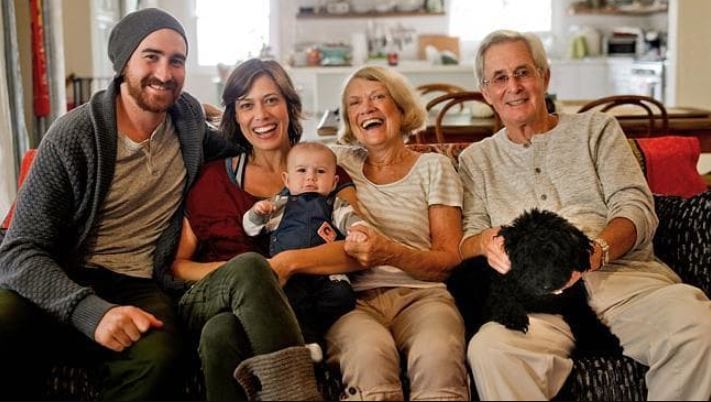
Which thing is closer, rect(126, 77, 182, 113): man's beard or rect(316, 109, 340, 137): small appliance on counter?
rect(126, 77, 182, 113): man's beard

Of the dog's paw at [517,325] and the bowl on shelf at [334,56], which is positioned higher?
the bowl on shelf at [334,56]

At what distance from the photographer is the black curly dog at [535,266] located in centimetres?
192

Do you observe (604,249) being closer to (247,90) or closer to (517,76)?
(517,76)

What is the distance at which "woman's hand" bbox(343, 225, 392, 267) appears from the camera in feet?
7.04

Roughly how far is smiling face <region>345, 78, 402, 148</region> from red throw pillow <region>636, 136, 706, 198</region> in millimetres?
831

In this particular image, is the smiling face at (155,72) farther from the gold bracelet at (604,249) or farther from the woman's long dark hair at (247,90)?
the gold bracelet at (604,249)

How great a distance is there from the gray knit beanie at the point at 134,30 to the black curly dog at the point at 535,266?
1.05m

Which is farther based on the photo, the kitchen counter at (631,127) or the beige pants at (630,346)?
the kitchen counter at (631,127)

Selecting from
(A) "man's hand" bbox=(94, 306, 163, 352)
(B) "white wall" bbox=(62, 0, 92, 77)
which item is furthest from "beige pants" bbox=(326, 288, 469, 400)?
(B) "white wall" bbox=(62, 0, 92, 77)

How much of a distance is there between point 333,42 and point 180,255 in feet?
21.3

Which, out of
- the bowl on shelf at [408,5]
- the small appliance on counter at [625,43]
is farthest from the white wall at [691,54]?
the bowl on shelf at [408,5]

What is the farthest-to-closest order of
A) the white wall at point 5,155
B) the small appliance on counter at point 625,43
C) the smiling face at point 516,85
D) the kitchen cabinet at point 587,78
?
the kitchen cabinet at point 587,78 → the small appliance on counter at point 625,43 → the white wall at point 5,155 → the smiling face at point 516,85

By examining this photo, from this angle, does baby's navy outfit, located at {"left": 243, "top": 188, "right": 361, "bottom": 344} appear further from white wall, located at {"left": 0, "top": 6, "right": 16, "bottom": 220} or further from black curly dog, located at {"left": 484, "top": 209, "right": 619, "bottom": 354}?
white wall, located at {"left": 0, "top": 6, "right": 16, "bottom": 220}

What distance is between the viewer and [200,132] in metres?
2.41
